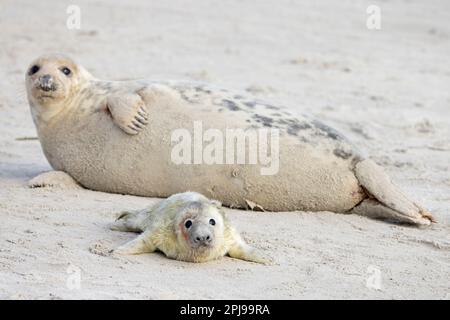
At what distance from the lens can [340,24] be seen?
39.2 feet

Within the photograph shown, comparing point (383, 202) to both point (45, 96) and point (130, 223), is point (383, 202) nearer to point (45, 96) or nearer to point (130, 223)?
point (130, 223)

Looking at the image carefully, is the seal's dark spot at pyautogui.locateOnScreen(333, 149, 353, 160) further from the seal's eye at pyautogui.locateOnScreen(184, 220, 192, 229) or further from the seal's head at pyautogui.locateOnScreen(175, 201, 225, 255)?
the seal's eye at pyautogui.locateOnScreen(184, 220, 192, 229)

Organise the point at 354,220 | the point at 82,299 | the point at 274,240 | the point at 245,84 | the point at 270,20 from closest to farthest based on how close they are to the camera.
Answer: the point at 82,299
the point at 274,240
the point at 354,220
the point at 245,84
the point at 270,20

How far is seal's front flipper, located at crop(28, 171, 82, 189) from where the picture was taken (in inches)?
245

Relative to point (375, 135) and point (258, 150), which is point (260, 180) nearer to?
point (258, 150)

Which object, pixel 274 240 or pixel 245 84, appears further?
pixel 245 84

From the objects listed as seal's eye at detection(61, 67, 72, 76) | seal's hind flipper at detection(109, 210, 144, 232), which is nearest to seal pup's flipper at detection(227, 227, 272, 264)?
seal's hind flipper at detection(109, 210, 144, 232)

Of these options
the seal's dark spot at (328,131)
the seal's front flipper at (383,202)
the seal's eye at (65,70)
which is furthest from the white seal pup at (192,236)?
the seal's eye at (65,70)

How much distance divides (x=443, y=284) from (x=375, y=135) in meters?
3.42

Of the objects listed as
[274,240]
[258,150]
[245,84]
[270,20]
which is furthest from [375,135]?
[270,20]

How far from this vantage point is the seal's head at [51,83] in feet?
21.3

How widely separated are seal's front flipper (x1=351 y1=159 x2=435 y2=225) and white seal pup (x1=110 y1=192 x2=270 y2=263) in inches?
46.9

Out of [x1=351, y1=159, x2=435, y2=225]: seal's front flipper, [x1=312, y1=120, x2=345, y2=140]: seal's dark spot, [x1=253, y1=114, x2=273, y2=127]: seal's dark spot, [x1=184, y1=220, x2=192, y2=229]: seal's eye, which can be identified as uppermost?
[x1=253, y1=114, x2=273, y2=127]: seal's dark spot

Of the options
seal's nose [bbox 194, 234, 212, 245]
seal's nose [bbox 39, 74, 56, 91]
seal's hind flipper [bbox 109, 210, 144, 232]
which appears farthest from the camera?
seal's nose [bbox 39, 74, 56, 91]
